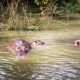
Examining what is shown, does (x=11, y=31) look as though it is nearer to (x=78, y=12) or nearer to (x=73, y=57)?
(x=73, y=57)

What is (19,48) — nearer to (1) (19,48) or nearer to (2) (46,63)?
(1) (19,48)

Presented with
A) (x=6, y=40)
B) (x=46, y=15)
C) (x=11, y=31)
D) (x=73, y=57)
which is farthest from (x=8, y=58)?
(x=46, y=15)

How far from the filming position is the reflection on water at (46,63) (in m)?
6.43

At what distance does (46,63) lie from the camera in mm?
7492

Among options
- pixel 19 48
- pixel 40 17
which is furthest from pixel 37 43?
pixel 40 17

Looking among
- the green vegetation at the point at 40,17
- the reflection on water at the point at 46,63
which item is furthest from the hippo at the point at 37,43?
the green vegetation at the point at 40,17

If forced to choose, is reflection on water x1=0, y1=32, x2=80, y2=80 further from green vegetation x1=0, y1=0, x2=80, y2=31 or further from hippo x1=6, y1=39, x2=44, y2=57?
green vegetation x1=0, y1=0, x2=80, y2=31

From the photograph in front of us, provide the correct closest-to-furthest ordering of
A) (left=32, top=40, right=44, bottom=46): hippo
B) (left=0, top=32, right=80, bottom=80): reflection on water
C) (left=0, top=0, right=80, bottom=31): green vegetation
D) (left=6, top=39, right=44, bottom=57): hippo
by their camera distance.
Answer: (left=0, top=32, right=80, bottom=80): reflection on water
(left=6, top=39, right=44, bottom=57): hippo
(left=32, top=40, right=44, bottom=46): hippo
(left=0, top=0, right=80, bottom=31): green vegetation

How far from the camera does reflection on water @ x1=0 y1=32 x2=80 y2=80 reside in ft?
21.1

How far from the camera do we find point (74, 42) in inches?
386

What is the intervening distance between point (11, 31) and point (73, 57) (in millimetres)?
4549

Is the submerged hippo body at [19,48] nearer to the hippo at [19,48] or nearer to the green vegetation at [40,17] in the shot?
the hippo at [19,48]

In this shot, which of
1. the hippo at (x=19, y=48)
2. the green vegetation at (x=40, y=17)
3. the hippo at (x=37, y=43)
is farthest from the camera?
the green vegetation at (x=40, y=17)

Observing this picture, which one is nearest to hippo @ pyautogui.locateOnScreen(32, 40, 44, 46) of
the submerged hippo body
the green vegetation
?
the submerged hippo body
